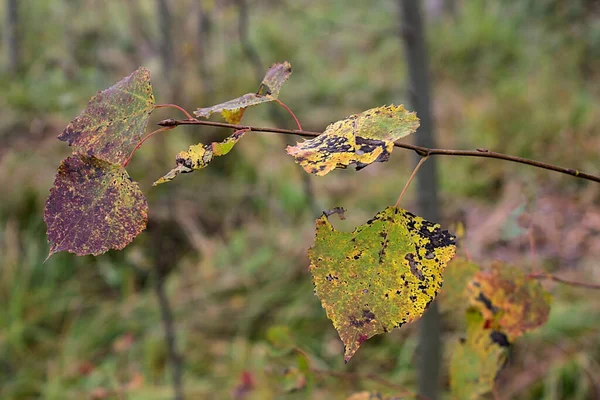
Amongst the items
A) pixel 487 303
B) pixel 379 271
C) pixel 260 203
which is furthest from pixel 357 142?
pixel 260 203

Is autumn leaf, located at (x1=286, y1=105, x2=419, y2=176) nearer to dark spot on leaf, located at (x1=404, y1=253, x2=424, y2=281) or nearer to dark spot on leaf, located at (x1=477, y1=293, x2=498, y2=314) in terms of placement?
dark spot on leaf, located at (x1=404, y1=253, x2=424, y2=281)

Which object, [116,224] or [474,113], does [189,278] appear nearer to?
[116,224]

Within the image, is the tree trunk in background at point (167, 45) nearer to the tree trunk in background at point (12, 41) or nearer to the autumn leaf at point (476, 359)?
the autumn leaf at point (476, 359)

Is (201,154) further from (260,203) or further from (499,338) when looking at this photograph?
(260,203)

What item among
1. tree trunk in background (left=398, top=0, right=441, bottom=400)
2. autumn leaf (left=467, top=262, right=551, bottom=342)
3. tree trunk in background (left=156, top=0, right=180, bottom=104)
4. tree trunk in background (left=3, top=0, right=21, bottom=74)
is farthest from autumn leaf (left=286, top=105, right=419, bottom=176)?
tree trunk in background (left=3, top=0, right=21, bottom=74)

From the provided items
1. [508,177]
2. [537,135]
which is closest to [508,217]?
[508,177]
